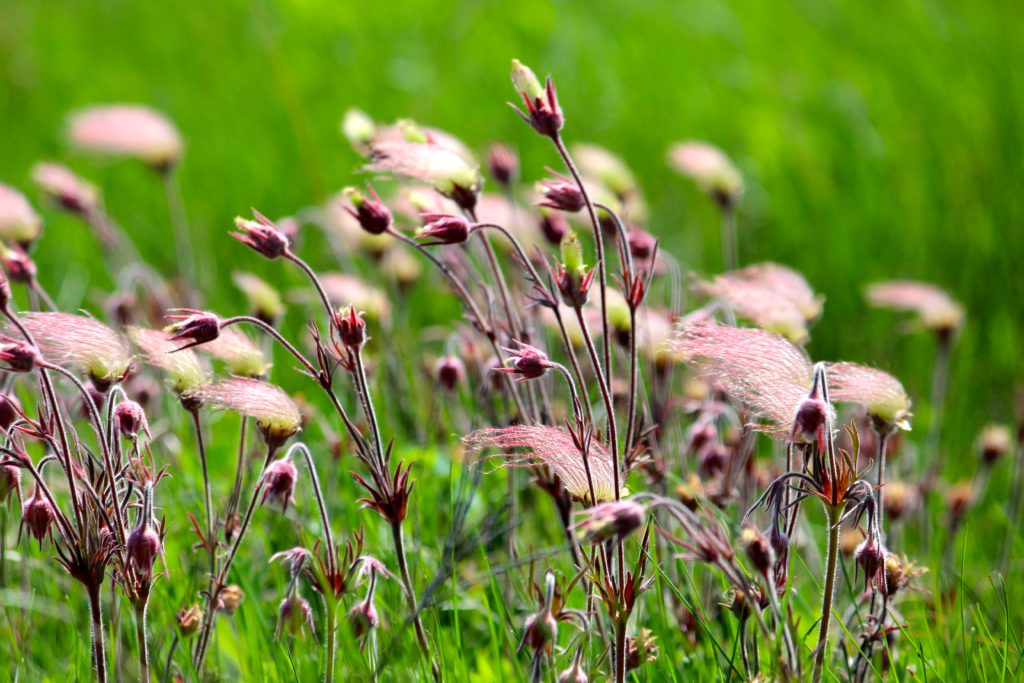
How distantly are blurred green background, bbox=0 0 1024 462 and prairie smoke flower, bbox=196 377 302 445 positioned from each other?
2463 mm

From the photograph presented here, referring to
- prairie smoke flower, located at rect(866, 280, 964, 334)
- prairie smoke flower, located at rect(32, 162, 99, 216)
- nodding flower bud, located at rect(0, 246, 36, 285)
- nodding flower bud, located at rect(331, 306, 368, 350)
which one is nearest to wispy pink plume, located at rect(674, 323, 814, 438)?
nodding flower bud, located at rect(331, 306, 368, 350)

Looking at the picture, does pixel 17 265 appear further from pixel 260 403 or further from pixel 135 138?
pixel 135 138

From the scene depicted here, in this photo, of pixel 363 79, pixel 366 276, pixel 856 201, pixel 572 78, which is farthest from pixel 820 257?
pixel 363 79

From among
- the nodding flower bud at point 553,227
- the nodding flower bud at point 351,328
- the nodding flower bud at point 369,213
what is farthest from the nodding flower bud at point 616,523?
the nodding flower bud at point 553,227

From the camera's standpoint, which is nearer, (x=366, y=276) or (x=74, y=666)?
(x=74, y=666)

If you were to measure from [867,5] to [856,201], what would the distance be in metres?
2.80

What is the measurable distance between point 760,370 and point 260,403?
88 cm

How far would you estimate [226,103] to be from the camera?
6.64 meters

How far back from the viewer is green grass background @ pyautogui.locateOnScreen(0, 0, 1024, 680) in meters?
4.68

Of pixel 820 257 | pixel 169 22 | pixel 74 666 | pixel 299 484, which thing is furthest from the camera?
pixel 169 22

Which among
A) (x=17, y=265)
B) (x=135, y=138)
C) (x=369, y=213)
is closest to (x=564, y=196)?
(x=369, y=213)

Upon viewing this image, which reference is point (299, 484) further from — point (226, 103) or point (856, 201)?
point (226, 103)

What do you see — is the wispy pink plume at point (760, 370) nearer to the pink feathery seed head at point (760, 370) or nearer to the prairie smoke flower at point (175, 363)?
the pink feathery seed head at point (760, 370)

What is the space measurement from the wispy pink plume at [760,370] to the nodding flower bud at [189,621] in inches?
40.0
